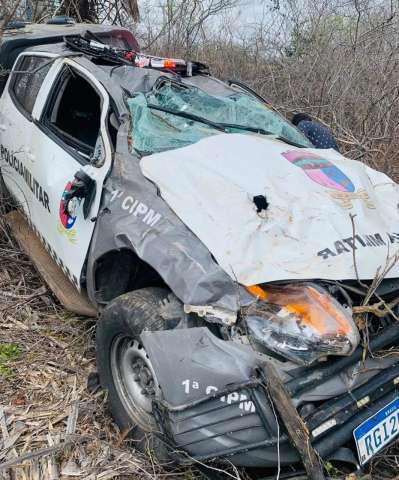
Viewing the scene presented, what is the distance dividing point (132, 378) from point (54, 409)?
1.68 feet

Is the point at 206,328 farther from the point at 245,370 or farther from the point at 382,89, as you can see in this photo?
the point at 382,89

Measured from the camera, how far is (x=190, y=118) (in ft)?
11.4

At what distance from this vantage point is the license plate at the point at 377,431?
2.20 meters

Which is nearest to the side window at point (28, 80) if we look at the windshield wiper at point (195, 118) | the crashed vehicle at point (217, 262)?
the crashed vehicle at point (217, 262)

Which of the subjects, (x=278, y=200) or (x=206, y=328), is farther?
(x=278, y=200)

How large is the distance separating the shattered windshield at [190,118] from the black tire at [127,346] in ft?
3.13

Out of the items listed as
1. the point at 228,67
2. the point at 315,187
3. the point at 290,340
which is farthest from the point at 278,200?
the point at 228,67

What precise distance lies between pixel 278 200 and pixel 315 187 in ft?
0.87

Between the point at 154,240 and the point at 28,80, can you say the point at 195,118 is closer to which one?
the point at 154,240

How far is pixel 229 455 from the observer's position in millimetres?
2082

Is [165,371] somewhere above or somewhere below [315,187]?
below

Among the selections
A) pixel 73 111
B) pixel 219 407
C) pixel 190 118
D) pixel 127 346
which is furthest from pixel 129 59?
pixel 219 407

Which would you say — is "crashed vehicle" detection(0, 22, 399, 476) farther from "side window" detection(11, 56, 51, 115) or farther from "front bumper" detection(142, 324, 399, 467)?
"side window" detection(11, 56, 51, 115)

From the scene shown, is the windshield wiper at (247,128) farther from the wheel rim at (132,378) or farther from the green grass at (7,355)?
the green grass at (7,355)
